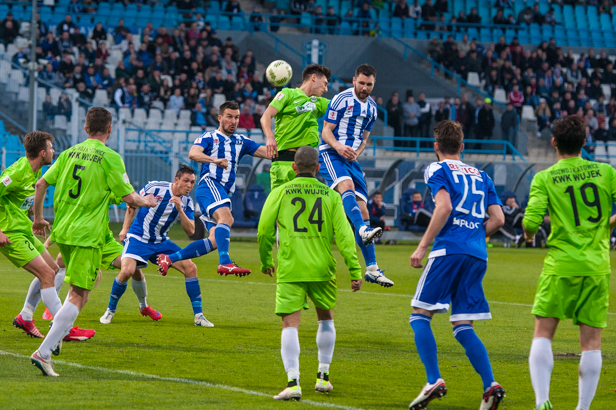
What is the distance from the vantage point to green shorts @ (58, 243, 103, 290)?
22.5ft

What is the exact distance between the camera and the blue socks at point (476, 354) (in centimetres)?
584

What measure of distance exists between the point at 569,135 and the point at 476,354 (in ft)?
5.30

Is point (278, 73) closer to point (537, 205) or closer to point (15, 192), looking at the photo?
point (15, 192)

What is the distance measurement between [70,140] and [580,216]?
20.8m

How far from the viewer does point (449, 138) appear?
616 centimetres

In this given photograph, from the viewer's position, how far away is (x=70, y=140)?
963 inches

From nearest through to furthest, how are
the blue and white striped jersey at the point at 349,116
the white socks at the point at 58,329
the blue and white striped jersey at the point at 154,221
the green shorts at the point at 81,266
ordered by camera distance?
the white socks at the point at 58,329 < the green shorts at the point at 81,266 < the blue and white striped jersey at the point at 349,116 < the blue and white striped jersey at the point at 154,221

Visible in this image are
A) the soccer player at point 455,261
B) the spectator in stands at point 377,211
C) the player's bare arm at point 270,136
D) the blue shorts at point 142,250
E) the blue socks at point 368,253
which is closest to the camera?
the soccer player at point 455,261

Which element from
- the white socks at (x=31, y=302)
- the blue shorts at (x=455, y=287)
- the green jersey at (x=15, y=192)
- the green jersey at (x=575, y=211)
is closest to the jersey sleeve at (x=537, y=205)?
the green jersey at (x=575, y=211)

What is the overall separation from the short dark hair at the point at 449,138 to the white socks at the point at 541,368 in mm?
1474

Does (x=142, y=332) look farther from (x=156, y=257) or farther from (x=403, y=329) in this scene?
(x=403, y=329)

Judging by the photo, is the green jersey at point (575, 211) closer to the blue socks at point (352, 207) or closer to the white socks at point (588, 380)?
the white socks at point (588, 380)

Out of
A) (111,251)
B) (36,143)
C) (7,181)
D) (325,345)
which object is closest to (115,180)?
(36,143)

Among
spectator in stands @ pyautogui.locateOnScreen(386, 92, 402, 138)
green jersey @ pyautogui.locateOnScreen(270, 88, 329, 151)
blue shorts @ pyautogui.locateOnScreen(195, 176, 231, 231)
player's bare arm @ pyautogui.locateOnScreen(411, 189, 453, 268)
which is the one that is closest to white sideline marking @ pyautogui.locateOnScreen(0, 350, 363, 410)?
player's bare arm @ pyautogui.locateOnScreen(411, 189, 453, 268)
